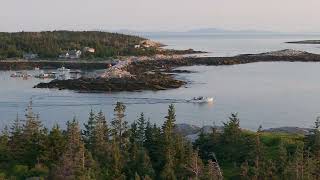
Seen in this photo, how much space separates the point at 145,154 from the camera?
17.8 m

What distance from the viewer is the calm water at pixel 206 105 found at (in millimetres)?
33281

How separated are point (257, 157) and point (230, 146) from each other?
2793 millimetres

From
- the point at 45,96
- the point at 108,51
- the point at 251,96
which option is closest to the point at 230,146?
the point at 251,96

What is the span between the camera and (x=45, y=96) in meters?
43.2

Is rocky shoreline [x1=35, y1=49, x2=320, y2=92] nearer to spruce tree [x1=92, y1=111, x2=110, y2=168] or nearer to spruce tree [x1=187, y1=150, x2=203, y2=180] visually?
spruce tree [x1=92, y1=111, x2=110, y2=168]

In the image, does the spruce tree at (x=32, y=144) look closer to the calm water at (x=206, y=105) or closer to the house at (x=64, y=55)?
the calm water at (x=206, y=105)

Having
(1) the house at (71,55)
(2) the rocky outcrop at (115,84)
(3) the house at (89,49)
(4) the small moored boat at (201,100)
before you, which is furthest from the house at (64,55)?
(4) the small moored boat at (201,100)

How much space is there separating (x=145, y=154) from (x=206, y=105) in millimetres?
20541

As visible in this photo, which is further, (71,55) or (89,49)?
(89,49)

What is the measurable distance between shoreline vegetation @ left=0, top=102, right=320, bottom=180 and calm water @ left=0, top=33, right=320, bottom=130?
32.3 feet

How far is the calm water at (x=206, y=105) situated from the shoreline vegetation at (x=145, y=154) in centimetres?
984

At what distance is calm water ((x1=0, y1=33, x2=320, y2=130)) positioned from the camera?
33281 mm

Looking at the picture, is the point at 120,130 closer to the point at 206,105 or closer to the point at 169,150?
the point at 169,150

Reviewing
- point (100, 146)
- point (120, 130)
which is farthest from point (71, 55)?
point (100, 146)
